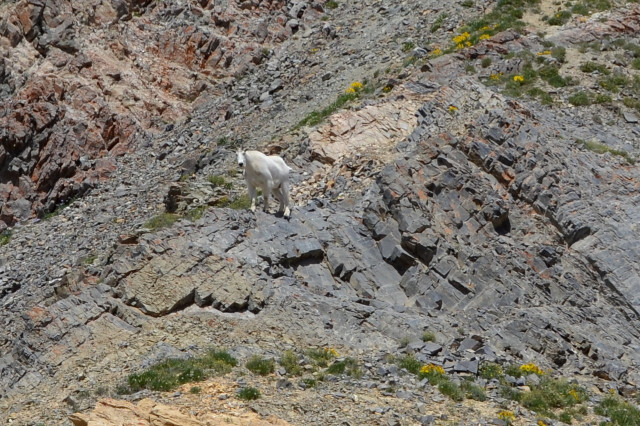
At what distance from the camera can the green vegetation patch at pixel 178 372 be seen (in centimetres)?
1805

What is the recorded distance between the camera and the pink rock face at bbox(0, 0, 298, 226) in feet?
118

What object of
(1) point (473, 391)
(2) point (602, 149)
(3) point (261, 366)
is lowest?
(2) point (602, 149)

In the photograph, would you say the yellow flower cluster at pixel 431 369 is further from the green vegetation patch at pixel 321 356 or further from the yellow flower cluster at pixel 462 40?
the yellow flower cluster at pixel 462 40

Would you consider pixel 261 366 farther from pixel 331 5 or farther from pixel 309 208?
pixel 331 5

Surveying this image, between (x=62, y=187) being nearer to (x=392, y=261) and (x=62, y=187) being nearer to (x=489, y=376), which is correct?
(x=392, y=261)

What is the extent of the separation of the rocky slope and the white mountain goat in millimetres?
551

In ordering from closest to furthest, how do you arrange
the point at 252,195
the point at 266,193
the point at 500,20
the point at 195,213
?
the point at 266,193, the point at 252,195, the point at 195,213, the point at 500,20

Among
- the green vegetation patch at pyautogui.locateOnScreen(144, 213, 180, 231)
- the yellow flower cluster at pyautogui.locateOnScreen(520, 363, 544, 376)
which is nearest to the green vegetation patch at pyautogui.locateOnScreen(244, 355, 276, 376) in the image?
the yellow flower cluster at pyautogui.locateOnScreen(520, 363, 544, 376)

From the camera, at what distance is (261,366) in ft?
61.6

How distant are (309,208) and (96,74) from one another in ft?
55.1

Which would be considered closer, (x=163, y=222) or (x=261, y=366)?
(x=261, y=366)

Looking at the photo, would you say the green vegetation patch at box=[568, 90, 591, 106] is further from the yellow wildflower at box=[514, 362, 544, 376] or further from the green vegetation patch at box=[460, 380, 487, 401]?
the green vegetation patch at box=[460, 380, 487, 401]

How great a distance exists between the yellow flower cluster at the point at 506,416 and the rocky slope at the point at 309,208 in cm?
28

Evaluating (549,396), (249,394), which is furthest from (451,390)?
(249,394)
